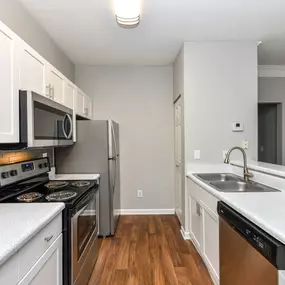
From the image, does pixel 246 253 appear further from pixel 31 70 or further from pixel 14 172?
pixel 31 70

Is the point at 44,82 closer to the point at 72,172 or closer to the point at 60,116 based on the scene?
the point at 60,116

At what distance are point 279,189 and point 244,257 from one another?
0.86m

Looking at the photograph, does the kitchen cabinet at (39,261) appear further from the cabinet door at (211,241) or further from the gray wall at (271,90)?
the gray wall at (271,90)

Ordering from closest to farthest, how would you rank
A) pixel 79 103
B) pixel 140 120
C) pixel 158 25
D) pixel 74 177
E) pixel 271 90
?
pixel 158 25, pixel 74 177, pixel 79 103, pixel 140 120, pixel 271 90

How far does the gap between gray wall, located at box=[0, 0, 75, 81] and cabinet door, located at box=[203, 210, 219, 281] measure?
7.72ft

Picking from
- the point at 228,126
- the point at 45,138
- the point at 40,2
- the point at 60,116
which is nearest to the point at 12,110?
the point at 45,138

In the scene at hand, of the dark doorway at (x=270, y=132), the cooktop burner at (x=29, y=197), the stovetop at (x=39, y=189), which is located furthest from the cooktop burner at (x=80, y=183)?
the dark doorway at (x=270, y=132)

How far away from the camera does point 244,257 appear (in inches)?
57.1

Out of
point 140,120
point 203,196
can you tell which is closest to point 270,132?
point 140,120

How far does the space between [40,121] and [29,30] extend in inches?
46.0

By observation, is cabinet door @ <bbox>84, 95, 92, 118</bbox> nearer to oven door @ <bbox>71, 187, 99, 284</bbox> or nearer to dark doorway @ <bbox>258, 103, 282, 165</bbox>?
oven door @ <bbox>71, 187, 99, 284</bbox>

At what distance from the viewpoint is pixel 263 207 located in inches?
61.5

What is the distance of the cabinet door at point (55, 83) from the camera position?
8.09 ft

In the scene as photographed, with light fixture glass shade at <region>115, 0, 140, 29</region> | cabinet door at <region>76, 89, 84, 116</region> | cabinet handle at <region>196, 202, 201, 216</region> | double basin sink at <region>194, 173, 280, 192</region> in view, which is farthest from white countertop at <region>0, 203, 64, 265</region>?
cabinet door at <region>76, 89, 84, 116</region>
